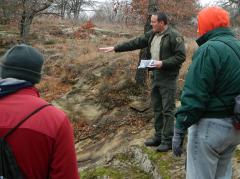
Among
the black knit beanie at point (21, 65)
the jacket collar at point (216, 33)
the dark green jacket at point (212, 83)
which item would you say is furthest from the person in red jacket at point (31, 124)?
the jacket collar at point (216, 33)

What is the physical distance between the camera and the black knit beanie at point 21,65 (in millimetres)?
2693

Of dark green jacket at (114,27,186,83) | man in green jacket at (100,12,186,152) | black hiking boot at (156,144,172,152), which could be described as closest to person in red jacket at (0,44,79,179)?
man in green jacket at (100,12,186,152)

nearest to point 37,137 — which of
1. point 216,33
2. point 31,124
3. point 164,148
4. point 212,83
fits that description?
point 31,124

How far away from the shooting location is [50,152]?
8.68 feet

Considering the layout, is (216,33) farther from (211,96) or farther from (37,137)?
(37,137)

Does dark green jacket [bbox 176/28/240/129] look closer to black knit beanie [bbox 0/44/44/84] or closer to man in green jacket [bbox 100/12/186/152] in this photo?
black knit beanie [bbox 0/44/44/84]

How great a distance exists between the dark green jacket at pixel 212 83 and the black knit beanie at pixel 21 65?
1.64 metres

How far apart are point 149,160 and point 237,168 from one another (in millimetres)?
1354

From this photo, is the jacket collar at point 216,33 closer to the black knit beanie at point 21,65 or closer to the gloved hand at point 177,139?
the gloved hand at point 177,139

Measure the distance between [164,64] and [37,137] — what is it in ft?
12.1

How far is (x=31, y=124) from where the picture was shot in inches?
101

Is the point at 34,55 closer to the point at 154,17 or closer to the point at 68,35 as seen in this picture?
the point at 154,17

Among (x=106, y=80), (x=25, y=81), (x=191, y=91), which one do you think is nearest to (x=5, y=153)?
(x=25, y=81)

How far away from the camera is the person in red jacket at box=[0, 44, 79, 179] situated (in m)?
2.57
